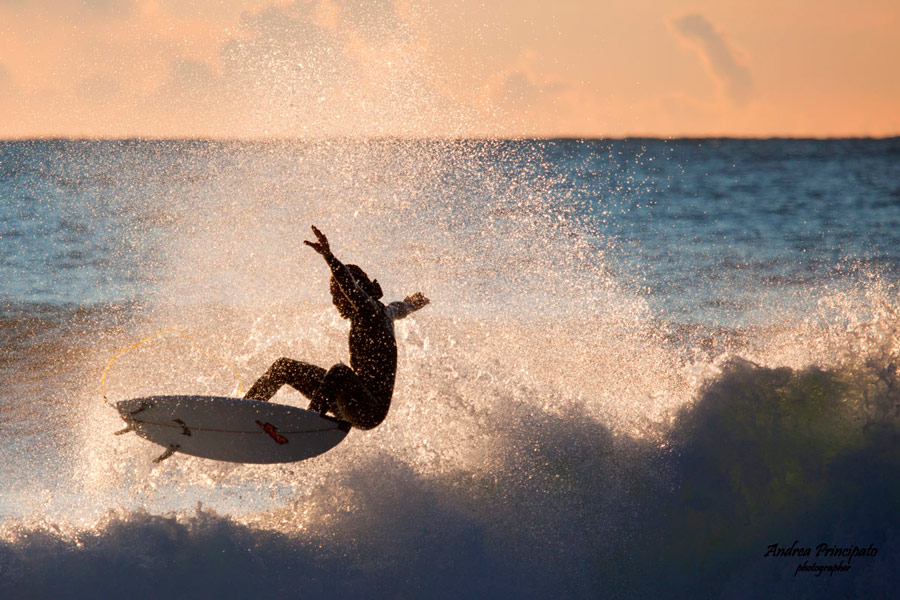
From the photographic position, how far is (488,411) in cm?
701

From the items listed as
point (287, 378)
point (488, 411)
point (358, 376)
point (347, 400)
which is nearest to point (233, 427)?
point (287, 378)

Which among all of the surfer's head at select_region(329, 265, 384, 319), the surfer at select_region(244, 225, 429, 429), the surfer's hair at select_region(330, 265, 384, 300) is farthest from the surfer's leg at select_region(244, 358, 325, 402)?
the surfer's hair at select_region(330, 265, 384, 300)

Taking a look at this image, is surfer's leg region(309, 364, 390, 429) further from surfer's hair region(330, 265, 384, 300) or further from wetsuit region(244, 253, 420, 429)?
surfer's hair region(330, 265, 384, 300)

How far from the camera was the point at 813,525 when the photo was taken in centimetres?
630

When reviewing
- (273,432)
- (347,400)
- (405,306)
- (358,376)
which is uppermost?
(405,306)

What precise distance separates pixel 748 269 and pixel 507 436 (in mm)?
9890

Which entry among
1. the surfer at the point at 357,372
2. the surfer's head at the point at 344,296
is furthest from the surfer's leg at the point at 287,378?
the surfer's head at the point at 344,296

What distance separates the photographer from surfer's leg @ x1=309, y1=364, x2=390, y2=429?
5.23 metres

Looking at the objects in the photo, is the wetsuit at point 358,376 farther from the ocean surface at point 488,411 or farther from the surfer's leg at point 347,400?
the ocean surface at point 488,411

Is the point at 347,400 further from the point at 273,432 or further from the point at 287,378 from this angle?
the point at 273,432

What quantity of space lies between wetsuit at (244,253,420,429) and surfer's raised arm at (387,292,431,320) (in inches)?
1.7

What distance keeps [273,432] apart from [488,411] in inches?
89.7

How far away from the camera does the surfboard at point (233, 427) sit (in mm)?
5223

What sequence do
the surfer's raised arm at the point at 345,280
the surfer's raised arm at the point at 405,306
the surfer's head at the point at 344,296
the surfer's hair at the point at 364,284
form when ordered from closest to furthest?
the surfer's raised arm at the point at 345,280 → the surfer's head at the point at 344,296 → the surfer's hair at the point at 364,284 → the surfer's raised arm at the point at 405,306
